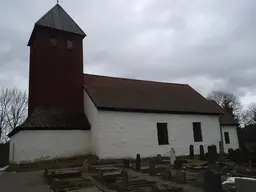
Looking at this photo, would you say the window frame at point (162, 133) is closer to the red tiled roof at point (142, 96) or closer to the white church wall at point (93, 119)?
the red tiled roof at point (142, 96)

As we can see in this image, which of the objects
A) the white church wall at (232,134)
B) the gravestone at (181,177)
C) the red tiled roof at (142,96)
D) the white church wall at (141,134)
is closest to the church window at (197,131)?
the white church wall at (141,134)

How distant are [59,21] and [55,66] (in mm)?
4420

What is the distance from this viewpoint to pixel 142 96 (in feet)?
74.6

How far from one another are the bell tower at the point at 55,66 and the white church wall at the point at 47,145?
8.47ft

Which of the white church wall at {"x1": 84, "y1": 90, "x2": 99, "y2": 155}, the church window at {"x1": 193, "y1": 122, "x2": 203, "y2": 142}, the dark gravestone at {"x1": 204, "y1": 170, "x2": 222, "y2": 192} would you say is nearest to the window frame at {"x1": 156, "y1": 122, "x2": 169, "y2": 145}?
the church window at {"x1": 193, "y1": 122, "x2": 203, "y2": 142}

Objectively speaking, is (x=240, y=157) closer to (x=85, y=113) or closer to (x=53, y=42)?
(x=85, y=113)

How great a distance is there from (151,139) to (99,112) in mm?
4901

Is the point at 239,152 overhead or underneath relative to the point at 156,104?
underneath

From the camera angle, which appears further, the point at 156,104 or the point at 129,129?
the point at 156,104

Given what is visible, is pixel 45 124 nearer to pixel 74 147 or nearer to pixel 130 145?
pixel 74 147

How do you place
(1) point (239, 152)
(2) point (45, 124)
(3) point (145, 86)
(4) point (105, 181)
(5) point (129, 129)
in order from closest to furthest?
(4) point (105, 181), (1) point (239, 152), (2) point (45, 124), (5) point (129, 129), (3) point (145, 86)

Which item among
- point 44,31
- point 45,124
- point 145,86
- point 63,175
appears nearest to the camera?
point 63,175

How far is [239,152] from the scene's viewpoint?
47.6ft

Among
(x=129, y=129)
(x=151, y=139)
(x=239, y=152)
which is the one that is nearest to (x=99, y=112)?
(x=129, y=129)
